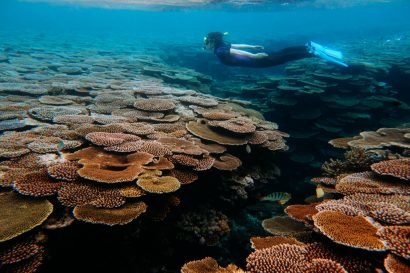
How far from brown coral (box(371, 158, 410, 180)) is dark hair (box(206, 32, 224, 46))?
24.3 ft

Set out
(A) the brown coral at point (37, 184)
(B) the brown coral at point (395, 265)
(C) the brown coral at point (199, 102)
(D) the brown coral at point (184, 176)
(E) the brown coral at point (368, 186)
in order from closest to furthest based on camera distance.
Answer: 1. (B) the brown coral at point (395, 265)
2. (A) the brown coral at point (37, 184)
3. (E) the brown coral at point (368, 186)
4. (D) the brown coral at point (184, 176)
5. (C) the brown coral at point (199, 102)

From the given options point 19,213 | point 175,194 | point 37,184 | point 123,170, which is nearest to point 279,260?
point 175,194

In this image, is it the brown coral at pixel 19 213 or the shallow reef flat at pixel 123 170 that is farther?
the shallow reef flat at pixel 123 170

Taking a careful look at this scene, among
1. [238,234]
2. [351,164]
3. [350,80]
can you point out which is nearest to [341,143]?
[351,164]

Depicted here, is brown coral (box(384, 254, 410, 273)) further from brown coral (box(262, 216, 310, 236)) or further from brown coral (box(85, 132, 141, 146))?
brown coral (box(85, 132, 141, 146))

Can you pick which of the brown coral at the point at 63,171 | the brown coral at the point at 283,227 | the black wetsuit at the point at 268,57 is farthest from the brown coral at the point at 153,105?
the brown coral at the point at 283,227

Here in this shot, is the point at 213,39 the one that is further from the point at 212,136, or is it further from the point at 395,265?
the point at 395,265

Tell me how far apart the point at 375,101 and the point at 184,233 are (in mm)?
10120

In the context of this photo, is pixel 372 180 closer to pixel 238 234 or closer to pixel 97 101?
pixel 238 234

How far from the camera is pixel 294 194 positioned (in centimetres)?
758

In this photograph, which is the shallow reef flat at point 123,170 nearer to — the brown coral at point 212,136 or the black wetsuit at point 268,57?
the brown coral at point 212,136

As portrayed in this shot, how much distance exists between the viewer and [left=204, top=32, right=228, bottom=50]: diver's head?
958cm

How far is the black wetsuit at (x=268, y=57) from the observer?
9906 mm

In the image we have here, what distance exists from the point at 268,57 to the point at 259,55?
403 mm
